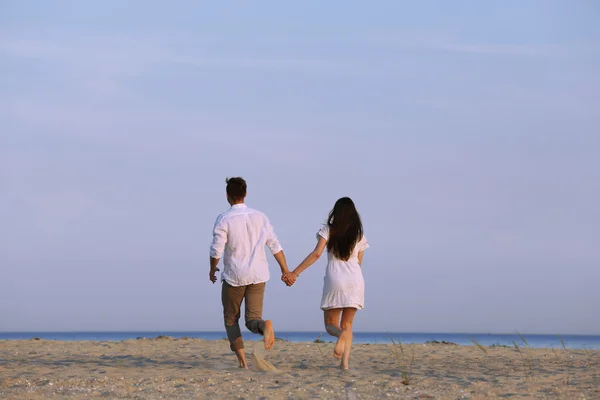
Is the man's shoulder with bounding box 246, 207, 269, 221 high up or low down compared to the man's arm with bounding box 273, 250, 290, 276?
up

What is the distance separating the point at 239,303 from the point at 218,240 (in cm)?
74

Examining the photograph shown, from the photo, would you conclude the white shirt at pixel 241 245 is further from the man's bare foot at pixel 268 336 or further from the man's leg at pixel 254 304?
the man's bare foot at pixel 268 336

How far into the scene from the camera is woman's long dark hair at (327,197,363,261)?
26.1 ft

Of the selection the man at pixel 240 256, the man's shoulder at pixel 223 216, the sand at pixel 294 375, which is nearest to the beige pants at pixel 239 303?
the man at pixel 240 256

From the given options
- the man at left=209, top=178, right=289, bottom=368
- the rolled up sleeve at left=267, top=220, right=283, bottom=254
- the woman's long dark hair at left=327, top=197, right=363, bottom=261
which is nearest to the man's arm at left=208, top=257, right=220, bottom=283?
the man at left=209, top=178, right=289, bottom=368

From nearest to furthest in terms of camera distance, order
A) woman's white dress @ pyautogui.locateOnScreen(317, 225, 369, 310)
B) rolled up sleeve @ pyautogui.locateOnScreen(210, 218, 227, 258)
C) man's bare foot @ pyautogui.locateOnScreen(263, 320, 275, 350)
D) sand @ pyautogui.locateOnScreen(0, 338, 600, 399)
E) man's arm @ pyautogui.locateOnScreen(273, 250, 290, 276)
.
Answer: sand @ pyautogui.locateOnScreen(0, 338, 600, 399), man's bare foot @ pyautogui.locateOnScreen(263, 320, 275, 350), woman's white dress @ pyautogui.locateOnScreen(317, 225, 369, 310), rolled up sleeve @ pyautogui.locateOnScreen(210, 218, 227, 258), man's arm @ pyautogui.locateOnScreen(273, 250, 290, 276)

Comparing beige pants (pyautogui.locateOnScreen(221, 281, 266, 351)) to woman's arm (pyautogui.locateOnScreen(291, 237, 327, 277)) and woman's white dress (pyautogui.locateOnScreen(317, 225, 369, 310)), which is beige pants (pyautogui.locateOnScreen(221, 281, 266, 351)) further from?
woman's white dress (pyautogui.locateOnScreen(317, 225, 369, 310))

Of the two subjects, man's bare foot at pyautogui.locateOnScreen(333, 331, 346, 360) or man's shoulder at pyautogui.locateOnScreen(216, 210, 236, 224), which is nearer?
man's bare foot at pyautogui.locateOnScreen(333, 331, 346, 360)

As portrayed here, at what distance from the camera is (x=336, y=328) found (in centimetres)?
794

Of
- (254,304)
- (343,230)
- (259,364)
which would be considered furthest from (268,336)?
(343,230)

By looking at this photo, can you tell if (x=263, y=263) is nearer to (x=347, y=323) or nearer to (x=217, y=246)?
(x=217, y=246)

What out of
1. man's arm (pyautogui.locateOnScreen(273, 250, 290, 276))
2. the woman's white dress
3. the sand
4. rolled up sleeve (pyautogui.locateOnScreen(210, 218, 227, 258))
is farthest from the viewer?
man's arm (pyautogui.locateOnScreen(273, 250, 290, 276))

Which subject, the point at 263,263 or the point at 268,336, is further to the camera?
the point at 263,263

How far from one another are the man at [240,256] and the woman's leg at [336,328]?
0.71 metres
